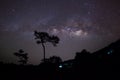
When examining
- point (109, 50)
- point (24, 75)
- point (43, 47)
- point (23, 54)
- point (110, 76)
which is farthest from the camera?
point (23, 54)

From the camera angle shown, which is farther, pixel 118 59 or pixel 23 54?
pixel 23 54

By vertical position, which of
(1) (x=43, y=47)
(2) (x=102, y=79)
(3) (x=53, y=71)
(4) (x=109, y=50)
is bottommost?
(2) (x=102, y=79)

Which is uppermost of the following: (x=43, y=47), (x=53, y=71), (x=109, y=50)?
(x=43, y=47)

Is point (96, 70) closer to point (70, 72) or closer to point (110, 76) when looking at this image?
point (110, 76)

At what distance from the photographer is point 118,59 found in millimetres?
21578

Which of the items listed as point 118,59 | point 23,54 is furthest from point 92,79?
point 23,54

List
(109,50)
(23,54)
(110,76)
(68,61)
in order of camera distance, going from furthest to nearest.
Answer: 1. (23,54)
2. (68,61)
3. (109,50)
4. (110,76)

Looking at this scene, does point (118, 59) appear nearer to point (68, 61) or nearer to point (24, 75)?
point (24, 75)

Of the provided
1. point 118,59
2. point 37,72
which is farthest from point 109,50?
point 37,72

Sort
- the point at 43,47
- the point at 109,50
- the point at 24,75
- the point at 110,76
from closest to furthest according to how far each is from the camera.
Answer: the point at 110,76, the point at 24,75, the point at 109,50, the point at 43,47

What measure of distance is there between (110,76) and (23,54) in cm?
3563

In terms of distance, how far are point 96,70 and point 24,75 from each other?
9052mm

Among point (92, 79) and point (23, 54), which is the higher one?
point (23, 54)

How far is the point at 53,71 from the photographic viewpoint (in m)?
21.5
